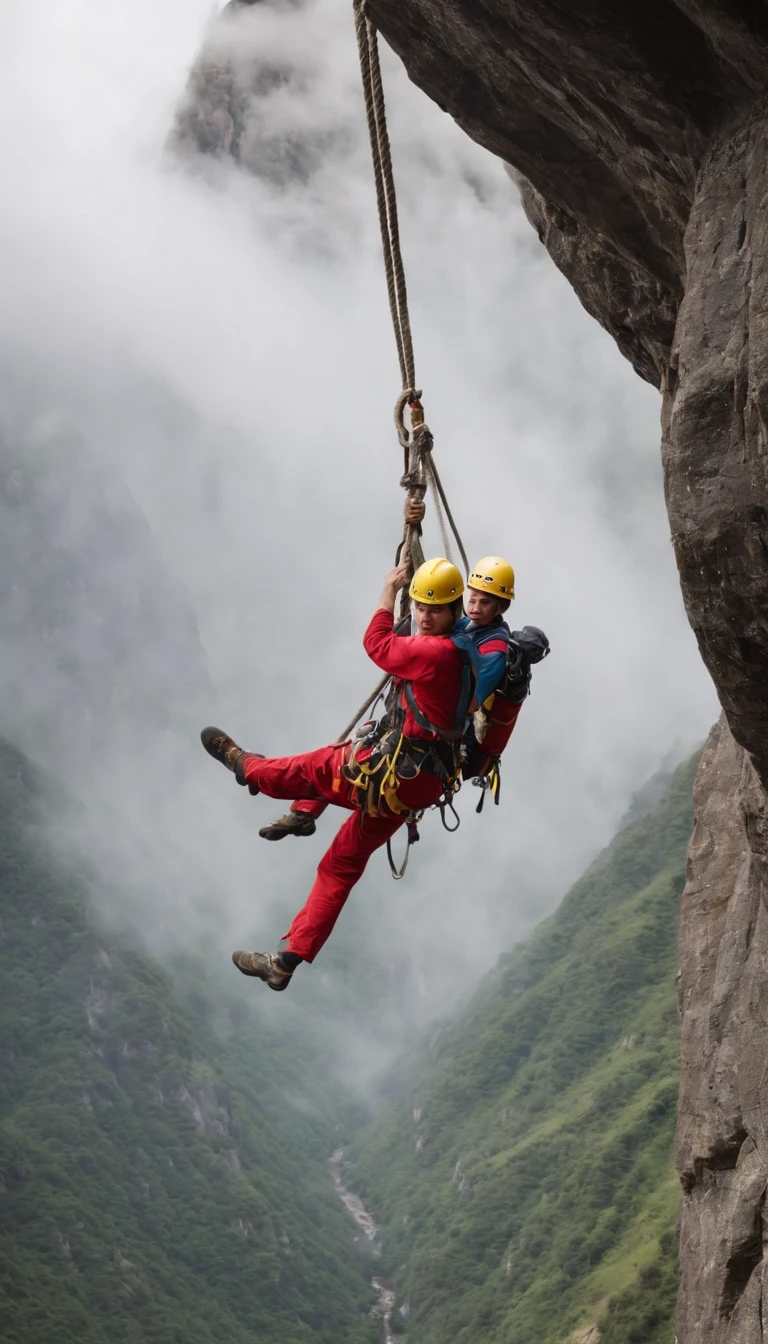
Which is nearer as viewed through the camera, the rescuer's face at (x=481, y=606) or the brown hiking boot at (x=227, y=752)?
the rescuer's face at (x=481, y=606)

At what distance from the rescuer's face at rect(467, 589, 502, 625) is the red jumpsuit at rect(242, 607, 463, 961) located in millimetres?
508

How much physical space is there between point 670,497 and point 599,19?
1834 millimetres

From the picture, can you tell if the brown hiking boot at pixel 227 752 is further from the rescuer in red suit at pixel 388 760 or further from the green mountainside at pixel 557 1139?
the green mountainside at pixel 557 1139

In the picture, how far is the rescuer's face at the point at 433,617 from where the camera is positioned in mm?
6789

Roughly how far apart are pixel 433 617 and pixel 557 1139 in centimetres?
7937

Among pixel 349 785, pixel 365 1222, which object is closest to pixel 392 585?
pixel 349 785

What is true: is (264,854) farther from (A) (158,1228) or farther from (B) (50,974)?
(A) (158,1228)

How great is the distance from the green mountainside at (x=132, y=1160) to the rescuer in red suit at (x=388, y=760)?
68858 mm

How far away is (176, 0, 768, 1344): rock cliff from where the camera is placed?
4621mm

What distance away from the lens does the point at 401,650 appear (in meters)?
6.68

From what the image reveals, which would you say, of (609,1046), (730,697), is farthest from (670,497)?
(609,1046)

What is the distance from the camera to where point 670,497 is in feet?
16.6

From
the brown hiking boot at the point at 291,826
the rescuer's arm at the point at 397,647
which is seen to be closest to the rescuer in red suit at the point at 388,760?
the rescuer's arm at the point at 397,647

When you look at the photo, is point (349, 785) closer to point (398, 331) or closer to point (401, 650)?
point (401, 650)
